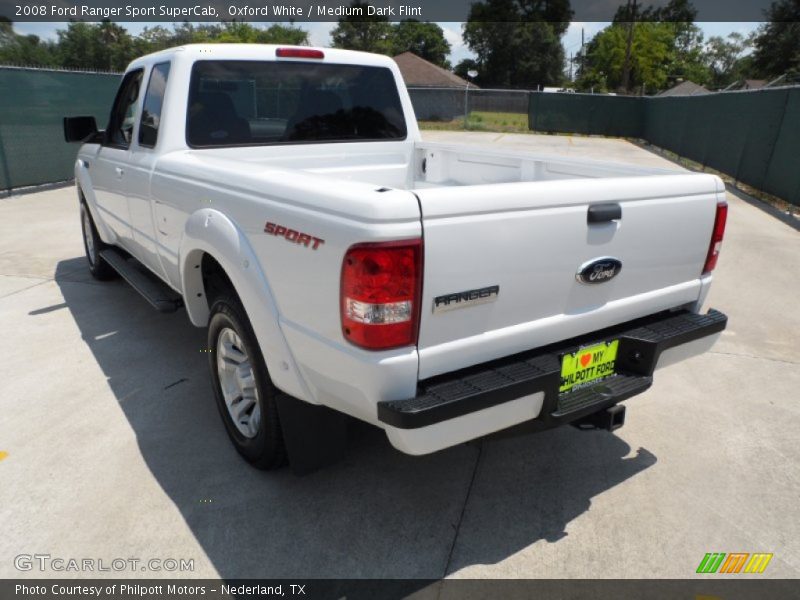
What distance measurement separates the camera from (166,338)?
4727 mm

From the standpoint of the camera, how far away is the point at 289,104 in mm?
3959

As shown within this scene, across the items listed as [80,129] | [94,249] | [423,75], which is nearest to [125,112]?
[80,129]

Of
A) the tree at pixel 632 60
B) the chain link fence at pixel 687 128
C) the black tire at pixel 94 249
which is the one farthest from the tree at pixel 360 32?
the black tire at pixel 94 249

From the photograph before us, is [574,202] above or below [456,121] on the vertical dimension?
above

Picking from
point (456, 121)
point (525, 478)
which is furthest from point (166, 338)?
point (456, 121)

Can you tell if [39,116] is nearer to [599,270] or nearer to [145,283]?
[145,283]

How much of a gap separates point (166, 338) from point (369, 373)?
126 inches

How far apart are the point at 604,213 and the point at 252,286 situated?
1.45 m

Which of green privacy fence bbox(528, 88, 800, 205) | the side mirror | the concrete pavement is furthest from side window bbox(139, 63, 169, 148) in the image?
green privacy fence bbox(528, 88, 800, 205)

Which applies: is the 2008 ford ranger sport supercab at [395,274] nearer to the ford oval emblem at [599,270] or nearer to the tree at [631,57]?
the ford oval emblem at [599,270]

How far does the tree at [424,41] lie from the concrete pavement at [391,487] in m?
89.6

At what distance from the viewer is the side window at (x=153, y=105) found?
3.69 metres

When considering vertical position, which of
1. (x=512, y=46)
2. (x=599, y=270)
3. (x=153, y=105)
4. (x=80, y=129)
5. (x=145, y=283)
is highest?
(x=512, y=46)

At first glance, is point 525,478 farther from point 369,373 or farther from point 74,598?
point 74,598
